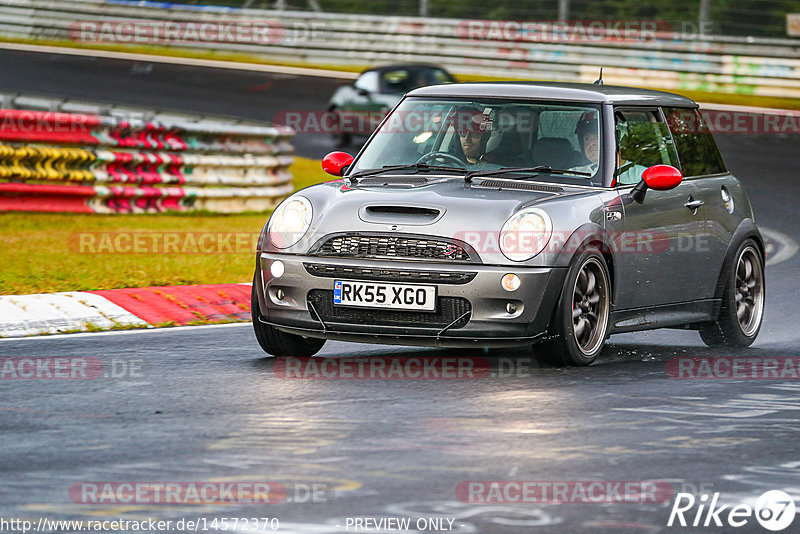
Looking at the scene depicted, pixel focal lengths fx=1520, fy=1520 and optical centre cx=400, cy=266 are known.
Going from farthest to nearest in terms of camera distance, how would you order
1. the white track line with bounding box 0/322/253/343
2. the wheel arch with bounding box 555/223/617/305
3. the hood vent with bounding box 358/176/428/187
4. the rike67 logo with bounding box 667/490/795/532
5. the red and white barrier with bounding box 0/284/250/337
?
the red and white barrier with bounding box 0/284/250/337 < the white track line with bounding box 0/322/253/343 < the hood vent with bounding box 358/176/428/187 < the wheel arch with bounding box 555/223/617/305 < the rike67 logo with bounding box 667/490/795/532

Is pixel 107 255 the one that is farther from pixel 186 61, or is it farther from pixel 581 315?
pixel 186 61

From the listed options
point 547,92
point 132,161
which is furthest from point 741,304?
point 132,161

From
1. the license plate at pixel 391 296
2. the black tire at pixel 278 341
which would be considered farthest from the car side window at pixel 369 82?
the license plate at pixel 391 296

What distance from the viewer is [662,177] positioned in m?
8.53

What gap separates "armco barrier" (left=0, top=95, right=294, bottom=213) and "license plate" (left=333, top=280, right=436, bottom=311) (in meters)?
8.16

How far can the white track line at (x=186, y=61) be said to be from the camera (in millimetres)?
31828

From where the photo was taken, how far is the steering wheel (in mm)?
8656

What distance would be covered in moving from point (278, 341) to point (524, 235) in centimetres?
156

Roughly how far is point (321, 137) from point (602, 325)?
678 inches

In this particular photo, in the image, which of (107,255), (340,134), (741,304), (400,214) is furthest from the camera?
(340,134)

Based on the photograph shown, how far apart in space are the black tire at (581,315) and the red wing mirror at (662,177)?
695 millimetres

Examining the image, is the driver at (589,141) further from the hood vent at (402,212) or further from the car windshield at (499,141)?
the hood vent at (402,212)

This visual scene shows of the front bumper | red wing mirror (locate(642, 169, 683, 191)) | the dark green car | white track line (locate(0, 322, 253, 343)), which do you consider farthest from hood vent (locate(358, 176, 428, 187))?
the dark green car

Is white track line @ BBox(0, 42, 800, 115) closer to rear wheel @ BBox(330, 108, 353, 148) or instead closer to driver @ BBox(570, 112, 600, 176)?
rear wheel @ BBox(330, 108, 353, 148)
